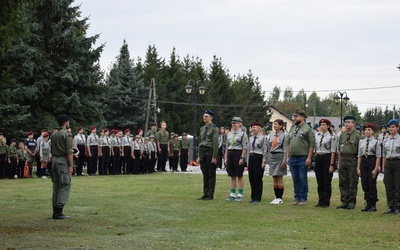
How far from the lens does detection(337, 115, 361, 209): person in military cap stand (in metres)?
16.4

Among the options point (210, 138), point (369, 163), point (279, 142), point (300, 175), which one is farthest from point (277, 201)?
point (369, 163)

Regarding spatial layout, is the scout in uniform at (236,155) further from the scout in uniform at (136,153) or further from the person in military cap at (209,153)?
the scout in uniform at (136,153)

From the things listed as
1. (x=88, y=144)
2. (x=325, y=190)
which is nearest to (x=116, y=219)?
(x=325, y=190)

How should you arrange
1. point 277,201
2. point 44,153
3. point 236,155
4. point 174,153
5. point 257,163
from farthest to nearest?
point 174,153
point 44,153
point 236,155
point 257,163
point 277,201

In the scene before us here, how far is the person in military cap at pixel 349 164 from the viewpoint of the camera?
53.9ft

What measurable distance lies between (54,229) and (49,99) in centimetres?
3008

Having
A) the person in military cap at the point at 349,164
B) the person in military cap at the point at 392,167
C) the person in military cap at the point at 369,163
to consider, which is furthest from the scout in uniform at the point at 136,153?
the person in military cap at the point at 392,167

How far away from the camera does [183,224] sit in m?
13.1

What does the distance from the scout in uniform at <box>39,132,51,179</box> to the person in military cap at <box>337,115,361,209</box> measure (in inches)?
646

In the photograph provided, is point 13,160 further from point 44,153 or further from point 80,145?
point 80,145

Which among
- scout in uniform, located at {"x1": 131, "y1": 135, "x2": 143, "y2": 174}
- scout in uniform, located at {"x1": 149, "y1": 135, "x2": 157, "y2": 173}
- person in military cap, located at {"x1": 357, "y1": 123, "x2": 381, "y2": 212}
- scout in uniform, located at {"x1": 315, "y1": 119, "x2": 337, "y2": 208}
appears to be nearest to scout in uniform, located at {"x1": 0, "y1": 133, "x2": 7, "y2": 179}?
scout in uniform, located at {"x1": 131, "y1": 135, "x2": 143, "y2": 174}

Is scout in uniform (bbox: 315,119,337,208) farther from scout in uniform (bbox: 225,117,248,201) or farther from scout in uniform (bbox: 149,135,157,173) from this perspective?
scout in uniform (bbox: 149,135,157,173)

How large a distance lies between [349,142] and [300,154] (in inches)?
50.8

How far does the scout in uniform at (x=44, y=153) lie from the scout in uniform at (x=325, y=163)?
15655mm
